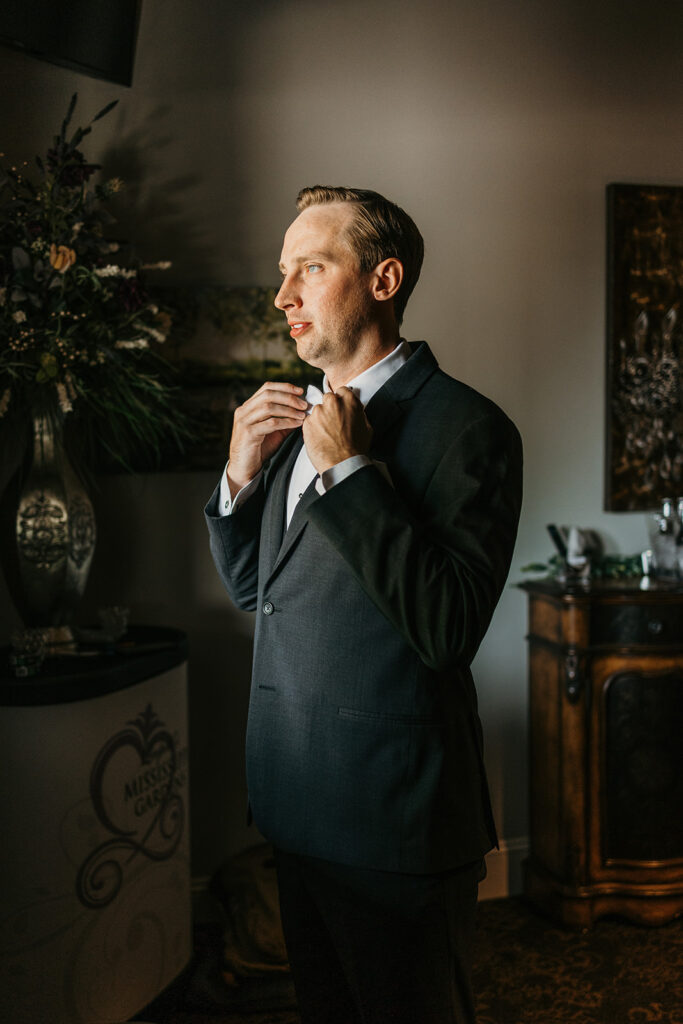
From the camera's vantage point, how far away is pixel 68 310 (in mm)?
2199

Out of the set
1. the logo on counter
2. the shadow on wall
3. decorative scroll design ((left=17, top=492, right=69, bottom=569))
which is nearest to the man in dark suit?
the logo on counter

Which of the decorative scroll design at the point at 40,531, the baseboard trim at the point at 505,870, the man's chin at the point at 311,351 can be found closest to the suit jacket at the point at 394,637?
the man's chin at the point at 311,351

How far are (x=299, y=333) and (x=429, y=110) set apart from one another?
1.89 metres

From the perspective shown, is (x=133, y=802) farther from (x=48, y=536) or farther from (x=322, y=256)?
(x=322, y=256)

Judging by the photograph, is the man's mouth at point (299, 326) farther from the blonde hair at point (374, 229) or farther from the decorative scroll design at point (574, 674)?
the decorative scroll design at point (574, 674)

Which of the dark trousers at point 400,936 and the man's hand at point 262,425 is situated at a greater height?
the man's hand at point 262,425

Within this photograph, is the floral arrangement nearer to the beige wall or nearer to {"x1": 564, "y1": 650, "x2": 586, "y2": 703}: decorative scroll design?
the beige wall

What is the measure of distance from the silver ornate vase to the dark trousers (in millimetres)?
1181

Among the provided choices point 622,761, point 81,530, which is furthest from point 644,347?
point 81,530

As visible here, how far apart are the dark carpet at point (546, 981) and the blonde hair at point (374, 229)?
1.92 meters

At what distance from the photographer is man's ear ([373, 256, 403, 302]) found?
1.26 meters

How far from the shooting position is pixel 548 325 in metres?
2.96

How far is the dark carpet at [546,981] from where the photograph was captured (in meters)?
2.21

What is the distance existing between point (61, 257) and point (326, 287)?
44.9 inches
